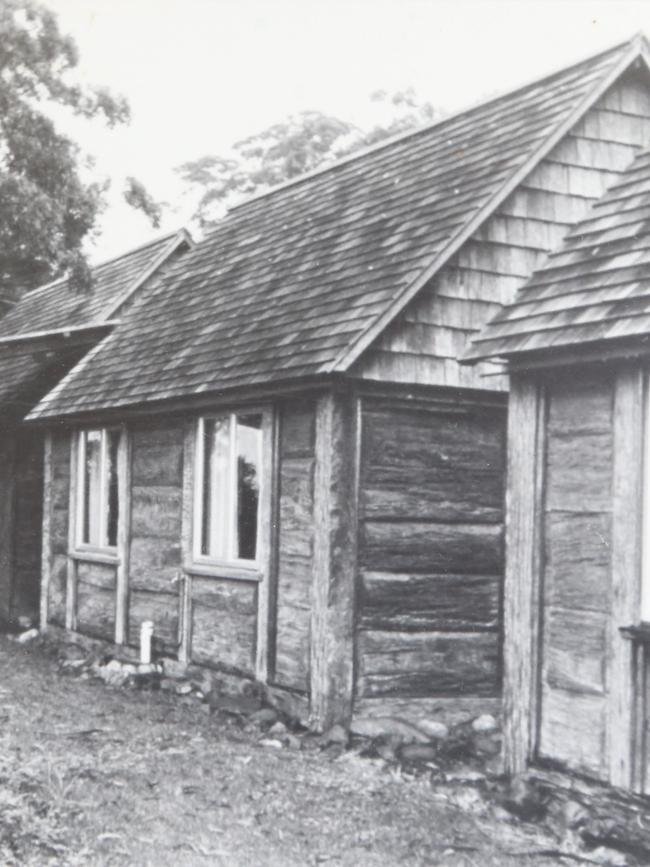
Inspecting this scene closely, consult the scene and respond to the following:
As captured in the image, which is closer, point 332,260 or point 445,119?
point 332,260

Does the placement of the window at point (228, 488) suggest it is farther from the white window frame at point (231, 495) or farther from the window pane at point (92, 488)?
the window pane at point (92, 488)

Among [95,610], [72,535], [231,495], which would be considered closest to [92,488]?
[72,535]

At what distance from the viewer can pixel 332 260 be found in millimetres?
12570

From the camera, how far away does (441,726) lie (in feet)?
A: 34.7

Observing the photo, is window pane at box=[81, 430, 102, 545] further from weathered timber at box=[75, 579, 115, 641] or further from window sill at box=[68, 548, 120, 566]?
weathered timber at box=[75, 579, 115, 641]

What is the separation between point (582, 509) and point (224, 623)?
5250 mm

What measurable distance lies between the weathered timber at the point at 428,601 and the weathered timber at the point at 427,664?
0.09 m

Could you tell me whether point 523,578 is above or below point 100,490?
below

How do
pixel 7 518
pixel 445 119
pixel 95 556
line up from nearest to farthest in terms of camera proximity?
pixel 445 119 → pixel 95 556 → pixel 7 518

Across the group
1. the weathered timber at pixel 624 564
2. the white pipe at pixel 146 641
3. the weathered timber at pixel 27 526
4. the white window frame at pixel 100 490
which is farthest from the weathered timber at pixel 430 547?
the weathered timber at pixel 27 526

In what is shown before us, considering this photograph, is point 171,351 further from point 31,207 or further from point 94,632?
point 31,207

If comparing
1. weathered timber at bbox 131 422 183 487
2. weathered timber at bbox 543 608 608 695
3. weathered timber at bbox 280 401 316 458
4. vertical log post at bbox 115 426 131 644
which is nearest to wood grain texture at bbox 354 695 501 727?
weathered timber at bbox 280 401 316 458

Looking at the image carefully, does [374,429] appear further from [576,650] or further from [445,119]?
[445,119]

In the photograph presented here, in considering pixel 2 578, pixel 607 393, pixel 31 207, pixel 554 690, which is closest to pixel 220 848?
pixel 554 690
